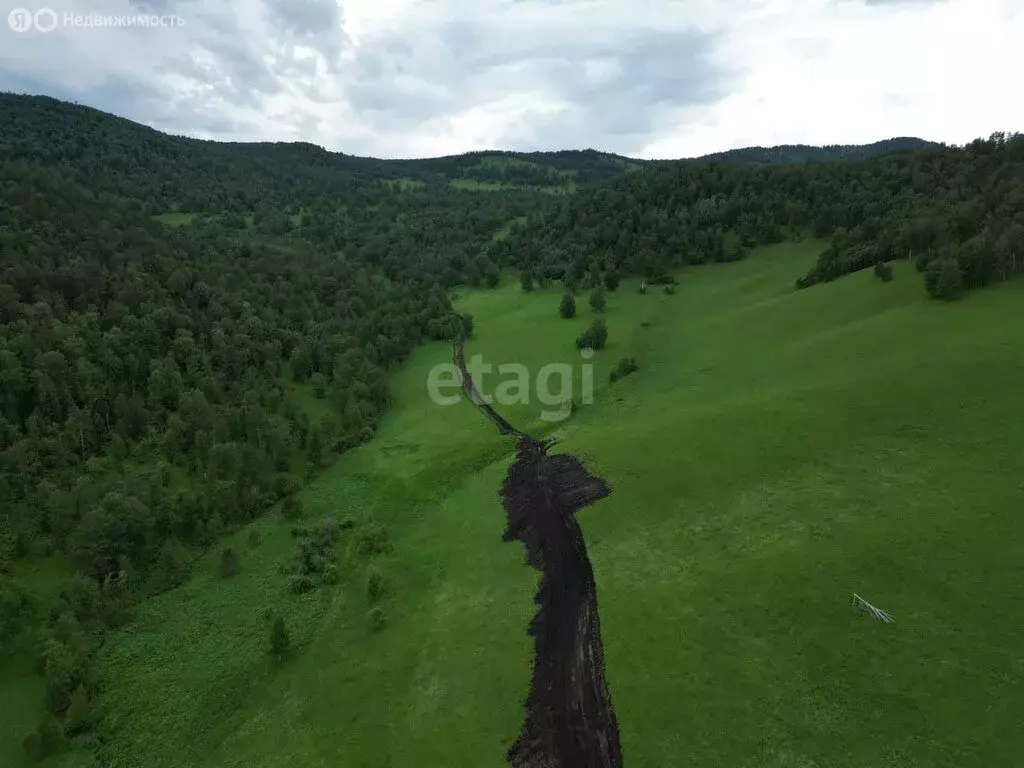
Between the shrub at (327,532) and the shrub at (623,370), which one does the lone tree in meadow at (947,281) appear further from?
the shrub at (327,532)

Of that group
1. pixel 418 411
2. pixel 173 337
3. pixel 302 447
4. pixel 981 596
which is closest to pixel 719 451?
pixel 981 596

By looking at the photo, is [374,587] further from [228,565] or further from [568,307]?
[568,307]

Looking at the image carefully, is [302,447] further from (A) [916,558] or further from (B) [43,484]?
(A) [916,558]

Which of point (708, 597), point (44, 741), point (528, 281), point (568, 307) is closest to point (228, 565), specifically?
point (44, 741)

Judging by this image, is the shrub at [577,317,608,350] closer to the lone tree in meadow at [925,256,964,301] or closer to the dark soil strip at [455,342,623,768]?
the dark soil strip at [455,342,623,768]

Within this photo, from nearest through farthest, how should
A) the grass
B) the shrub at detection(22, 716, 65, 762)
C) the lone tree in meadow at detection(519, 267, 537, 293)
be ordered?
the grass, the shrub at detection(22, 716, 65, 762), the lone tree in meadow at detection(519, 267, 537, 293)

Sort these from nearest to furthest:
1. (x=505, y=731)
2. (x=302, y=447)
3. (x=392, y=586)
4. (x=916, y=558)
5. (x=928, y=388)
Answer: (x=505, y=731), (x=916, y=558), (x=392, y=586), (x=928, y=388), (x=302, y=447)

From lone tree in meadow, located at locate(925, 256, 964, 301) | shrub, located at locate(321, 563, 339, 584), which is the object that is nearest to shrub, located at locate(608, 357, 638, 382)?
lone tree in meadow, located at locate(925, 256, 964, 301)
